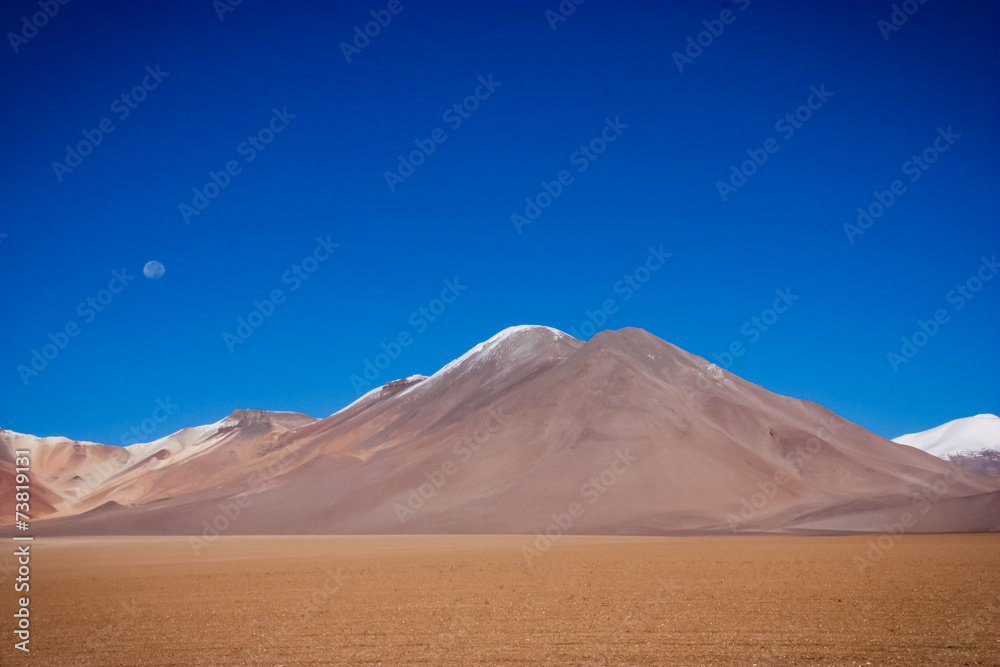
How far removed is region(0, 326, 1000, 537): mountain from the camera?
83.5 m

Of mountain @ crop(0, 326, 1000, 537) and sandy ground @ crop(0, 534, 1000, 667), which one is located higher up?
mountain @ crop(0, 326, 1000, 537)

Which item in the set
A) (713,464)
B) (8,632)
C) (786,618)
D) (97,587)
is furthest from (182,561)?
(713,464)

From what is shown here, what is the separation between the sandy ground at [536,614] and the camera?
52.1ft

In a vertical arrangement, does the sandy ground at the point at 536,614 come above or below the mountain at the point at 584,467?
below

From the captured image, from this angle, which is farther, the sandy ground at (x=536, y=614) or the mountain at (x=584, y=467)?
the mountain at (x=584, y=467)

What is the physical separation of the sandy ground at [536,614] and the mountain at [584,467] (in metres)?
46.4

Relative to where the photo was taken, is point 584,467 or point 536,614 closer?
point 536,614

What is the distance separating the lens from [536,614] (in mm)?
20484

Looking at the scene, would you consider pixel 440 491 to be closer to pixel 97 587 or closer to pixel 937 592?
pixel 97 587

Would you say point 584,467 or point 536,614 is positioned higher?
point 584,467

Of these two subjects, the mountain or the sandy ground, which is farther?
the mountain

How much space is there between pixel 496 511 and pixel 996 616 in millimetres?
69519

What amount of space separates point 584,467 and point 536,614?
7545cm

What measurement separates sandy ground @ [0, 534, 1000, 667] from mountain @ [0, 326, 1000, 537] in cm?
4639
